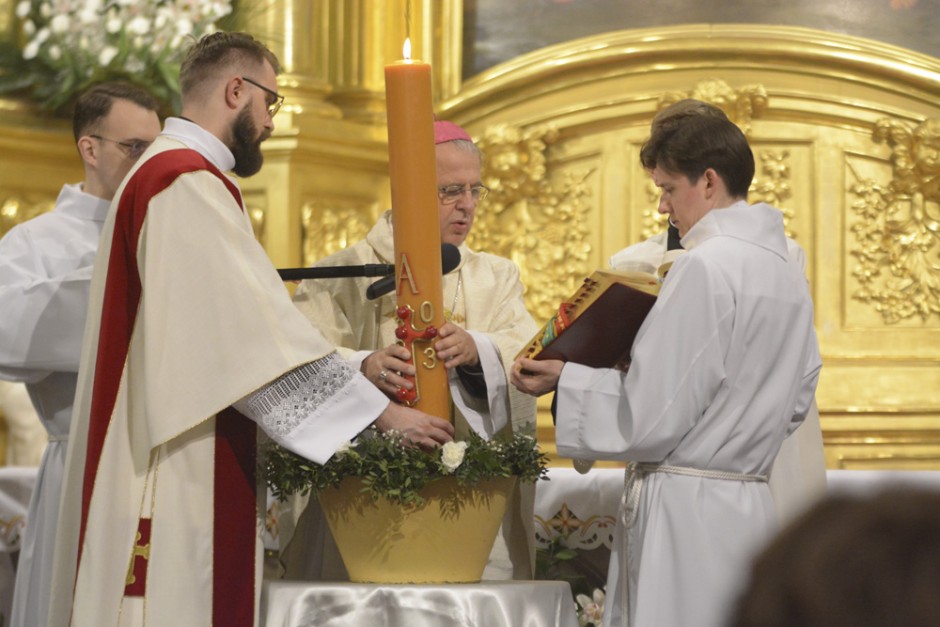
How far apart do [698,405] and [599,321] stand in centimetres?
28

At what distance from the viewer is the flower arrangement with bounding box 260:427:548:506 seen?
2.81 meters

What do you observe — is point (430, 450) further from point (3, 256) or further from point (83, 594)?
point (3, 256)

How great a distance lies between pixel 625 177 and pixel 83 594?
10.6 ft

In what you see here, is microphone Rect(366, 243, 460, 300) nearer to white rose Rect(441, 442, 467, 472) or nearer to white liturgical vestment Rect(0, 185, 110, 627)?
white rose Rect(441, 442, 467, 472)

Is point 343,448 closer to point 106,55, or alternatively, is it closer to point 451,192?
point 451,192

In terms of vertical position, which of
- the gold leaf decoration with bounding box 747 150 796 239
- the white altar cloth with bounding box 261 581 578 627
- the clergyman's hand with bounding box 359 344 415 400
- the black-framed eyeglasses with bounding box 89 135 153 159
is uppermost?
the gold leaf decoration with bounding box 747 150 796 239

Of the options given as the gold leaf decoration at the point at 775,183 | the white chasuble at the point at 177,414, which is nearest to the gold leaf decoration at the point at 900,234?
the gold leaf decoration at the point at 775,183

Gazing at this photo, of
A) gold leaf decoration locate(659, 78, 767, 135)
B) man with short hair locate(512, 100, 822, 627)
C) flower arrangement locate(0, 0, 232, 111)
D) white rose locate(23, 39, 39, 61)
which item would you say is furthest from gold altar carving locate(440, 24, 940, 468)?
man with short hair locate(512, 100, 822, 627)

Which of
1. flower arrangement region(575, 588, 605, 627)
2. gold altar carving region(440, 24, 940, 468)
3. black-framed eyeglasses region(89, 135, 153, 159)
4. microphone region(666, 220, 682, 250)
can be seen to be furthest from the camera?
gold altar carving region(440, 24, 940, 468)

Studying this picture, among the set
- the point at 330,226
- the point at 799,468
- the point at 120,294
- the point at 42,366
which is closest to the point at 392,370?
the point at 120,294

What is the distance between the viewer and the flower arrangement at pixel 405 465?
2.81 metres

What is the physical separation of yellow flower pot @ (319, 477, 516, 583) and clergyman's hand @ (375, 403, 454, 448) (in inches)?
3.7

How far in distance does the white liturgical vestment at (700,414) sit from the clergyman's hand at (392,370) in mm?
356

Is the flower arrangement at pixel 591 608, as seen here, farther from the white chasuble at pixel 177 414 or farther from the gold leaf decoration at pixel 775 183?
the gold leaf decoration at pixel 775 183
